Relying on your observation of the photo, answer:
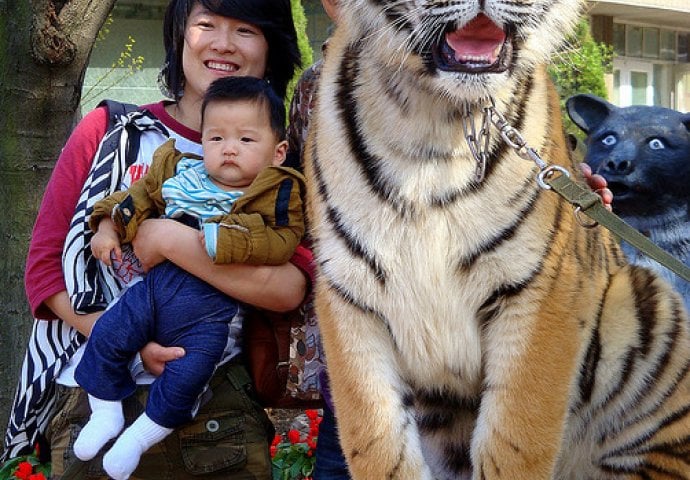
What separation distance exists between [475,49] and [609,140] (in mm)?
1466

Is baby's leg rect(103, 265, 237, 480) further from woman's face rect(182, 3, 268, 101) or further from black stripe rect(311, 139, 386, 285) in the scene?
woman's face rect(182, 3, 268, 101)

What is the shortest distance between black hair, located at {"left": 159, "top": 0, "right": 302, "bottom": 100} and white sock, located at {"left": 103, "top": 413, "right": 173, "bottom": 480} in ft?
3.75

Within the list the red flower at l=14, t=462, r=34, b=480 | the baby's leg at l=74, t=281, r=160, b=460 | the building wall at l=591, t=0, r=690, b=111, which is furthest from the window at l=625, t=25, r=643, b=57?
the baby's leg at l=74, t=281, r=160, b=460

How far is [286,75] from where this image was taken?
11.3 feet

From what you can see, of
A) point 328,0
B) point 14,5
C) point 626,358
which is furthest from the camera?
point 14,5

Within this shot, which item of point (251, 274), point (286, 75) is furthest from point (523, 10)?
point (286, 75)

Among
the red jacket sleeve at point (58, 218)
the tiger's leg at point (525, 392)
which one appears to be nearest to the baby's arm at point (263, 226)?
the red jacket sleeve at point (58, 218)

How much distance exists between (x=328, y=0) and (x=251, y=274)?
910 mm

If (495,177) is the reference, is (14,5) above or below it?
below

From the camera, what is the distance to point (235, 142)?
2930 millimetres

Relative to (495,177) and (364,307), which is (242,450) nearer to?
(364,307)

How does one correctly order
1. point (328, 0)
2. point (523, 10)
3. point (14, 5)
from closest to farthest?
point (523, 10) < point (328, 0) < point (14, 5)

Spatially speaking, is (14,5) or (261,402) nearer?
(261,402)

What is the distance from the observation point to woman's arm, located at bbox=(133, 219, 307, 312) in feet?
9.36
